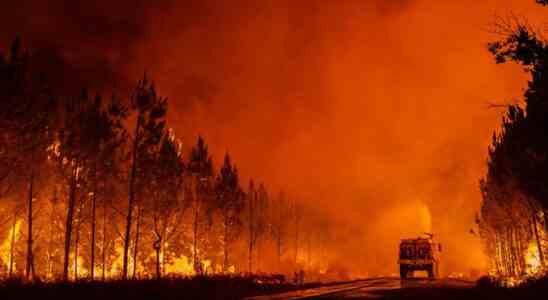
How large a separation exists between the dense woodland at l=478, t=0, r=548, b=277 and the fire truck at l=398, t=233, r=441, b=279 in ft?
19.8

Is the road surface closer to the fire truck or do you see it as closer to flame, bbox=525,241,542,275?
the fire truck

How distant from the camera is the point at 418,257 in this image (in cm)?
5184

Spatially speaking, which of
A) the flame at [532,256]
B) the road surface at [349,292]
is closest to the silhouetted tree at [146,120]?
the road surface at [349,292]

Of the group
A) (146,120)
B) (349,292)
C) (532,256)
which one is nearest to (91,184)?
(146,120)

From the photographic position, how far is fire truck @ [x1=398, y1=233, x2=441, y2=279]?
51656mm

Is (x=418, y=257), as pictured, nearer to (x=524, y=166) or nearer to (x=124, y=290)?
(x=524, y=166)

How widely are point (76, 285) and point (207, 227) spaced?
1697 inches

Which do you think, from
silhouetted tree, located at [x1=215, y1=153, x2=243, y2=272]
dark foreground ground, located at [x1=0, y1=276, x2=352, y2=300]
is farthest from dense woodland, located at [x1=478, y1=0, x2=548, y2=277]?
silhouetted tree, located at [x1=215, y1=153, x2=243, y2=272]

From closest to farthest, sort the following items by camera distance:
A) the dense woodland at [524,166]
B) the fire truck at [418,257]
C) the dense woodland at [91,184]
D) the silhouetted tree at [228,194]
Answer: the dense woodland at [524,166], the dense woodland at [91,184], the fire truck at [418,257], the silhouetted tree at [228,194]

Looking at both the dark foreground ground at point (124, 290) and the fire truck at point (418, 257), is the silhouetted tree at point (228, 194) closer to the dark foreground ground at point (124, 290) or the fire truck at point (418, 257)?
the fire truck at point (418, 257)

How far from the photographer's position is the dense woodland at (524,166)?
16.7 meters

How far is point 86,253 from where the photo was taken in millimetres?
52500

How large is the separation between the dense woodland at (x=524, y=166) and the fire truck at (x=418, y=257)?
6.03 m

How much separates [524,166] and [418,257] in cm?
2110
